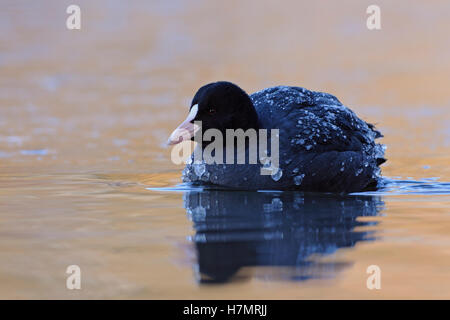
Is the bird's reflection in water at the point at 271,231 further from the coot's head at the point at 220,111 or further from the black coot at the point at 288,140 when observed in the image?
the coot's head at the point at 220,111

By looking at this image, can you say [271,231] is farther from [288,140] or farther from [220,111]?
[220,111]

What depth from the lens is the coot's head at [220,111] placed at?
6879mm

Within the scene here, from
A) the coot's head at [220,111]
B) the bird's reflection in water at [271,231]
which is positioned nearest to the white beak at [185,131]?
the coot's head at [220,111]

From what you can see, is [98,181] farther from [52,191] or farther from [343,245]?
[343,245]

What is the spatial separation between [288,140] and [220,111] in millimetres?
657

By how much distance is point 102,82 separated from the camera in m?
14.5

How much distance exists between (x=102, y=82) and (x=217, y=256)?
411 inches

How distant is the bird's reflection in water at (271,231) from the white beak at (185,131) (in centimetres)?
48

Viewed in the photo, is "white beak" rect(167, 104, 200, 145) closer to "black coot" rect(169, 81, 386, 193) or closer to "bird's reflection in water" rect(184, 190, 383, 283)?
"black coot" rect(169, 81, 386, 193)

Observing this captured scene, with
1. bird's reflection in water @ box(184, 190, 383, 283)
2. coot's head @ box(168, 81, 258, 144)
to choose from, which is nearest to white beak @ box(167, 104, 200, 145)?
coot's head @ box(168, 81, 258, 144)

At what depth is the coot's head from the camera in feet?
22.6

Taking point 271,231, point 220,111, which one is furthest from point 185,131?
point 271,231

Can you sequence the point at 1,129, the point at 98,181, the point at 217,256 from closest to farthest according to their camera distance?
the point at 217,256 < the point at 98,181 < the point at 1,129
